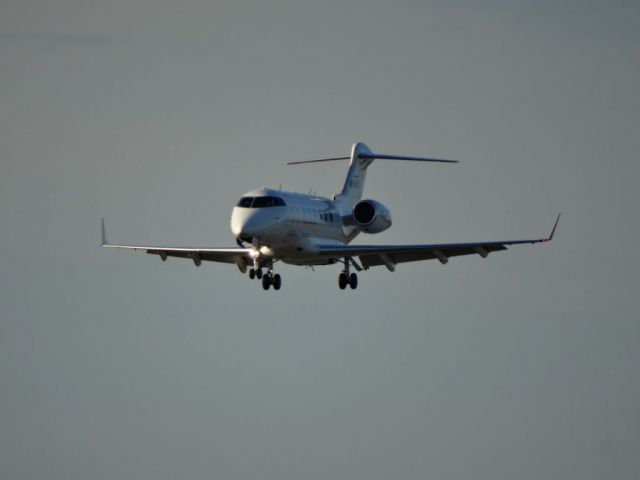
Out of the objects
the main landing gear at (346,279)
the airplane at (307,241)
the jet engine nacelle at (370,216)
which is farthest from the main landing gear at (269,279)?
the jet engine nacelle at (370,216)

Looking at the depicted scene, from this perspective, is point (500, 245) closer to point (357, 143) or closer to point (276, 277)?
point (276, 277)

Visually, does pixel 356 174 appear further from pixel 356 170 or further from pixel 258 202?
pixel 258 202

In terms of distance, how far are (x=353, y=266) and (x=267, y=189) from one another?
4958 mm

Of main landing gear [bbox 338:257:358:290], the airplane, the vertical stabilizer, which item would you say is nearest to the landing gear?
the airplane

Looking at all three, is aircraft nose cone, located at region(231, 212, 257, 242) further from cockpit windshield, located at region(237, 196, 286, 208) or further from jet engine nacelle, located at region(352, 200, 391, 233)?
jet engine nacelle, located at region(352, 200, 391, 233)

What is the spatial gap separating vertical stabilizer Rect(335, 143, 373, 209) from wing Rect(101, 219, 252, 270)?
623 cm

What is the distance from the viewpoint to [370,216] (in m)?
61.7

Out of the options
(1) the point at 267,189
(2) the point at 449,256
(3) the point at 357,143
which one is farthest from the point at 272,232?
(3) the point at 357,143

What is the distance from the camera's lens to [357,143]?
224 ft

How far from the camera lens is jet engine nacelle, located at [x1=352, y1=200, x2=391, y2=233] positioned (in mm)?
61719

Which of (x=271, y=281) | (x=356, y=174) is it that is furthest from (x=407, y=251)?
(x=356, y=174)

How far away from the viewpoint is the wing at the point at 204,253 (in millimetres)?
59469

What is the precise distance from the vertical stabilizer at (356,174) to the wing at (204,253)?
6227 millimetres

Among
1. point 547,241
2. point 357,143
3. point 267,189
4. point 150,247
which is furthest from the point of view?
point 357,143
